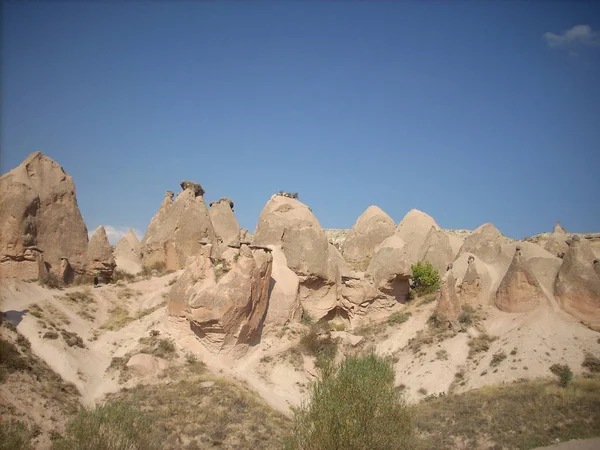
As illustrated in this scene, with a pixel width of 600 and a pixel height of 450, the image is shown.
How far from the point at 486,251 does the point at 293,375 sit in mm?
11537

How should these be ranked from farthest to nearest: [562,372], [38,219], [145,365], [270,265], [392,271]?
[392,271]
[38,219]
[270,265]
[145,365]
[562,372]

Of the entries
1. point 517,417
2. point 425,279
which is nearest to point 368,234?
point 425,279

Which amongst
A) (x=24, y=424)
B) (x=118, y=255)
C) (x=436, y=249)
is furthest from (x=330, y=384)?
(x=118, y=255)

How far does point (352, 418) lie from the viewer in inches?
441

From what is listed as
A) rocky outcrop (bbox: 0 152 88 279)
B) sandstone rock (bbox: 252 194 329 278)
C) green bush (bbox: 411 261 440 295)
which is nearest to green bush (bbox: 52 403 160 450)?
rocky outcrop (bbox: 0 152 88 279)

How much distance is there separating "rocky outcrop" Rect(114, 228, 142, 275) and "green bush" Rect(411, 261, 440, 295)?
1466 centimetres

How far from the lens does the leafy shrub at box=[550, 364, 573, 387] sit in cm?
1725

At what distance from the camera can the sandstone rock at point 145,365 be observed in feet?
62.5

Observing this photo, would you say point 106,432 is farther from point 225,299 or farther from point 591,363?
point 591,363

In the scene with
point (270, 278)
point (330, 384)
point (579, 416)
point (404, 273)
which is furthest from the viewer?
point (404, 273)

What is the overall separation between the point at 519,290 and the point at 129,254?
2171cm

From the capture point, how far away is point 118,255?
32.8m

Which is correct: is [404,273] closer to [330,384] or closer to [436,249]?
[436,249]

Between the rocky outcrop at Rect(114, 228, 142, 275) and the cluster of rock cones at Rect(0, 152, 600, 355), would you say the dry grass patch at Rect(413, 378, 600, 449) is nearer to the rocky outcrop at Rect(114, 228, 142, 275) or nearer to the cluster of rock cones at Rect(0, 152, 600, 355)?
the cluster of rock cones at Rect(0, 152, 600, 355)
